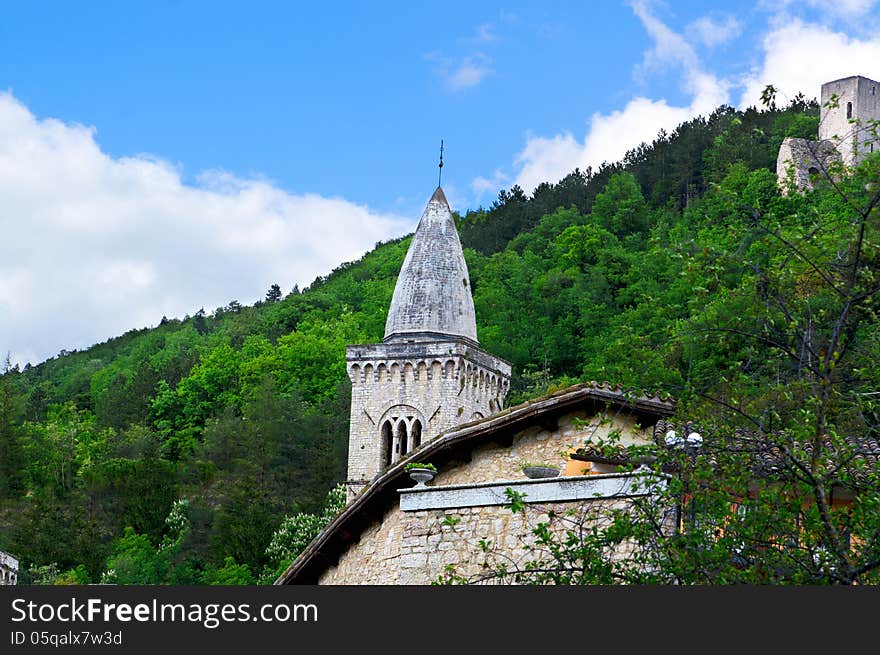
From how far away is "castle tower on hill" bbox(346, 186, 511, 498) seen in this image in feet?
153

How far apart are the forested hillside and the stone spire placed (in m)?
6.91

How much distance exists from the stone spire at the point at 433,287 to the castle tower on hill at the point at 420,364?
34 millimetres

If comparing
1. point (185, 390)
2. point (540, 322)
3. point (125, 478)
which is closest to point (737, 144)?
point (540, 322)

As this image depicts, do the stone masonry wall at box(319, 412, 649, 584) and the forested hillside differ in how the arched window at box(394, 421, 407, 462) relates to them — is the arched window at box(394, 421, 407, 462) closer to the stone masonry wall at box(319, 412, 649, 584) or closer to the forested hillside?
the forested hillside

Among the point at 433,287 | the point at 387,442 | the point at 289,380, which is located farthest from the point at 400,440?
the point at 289,380

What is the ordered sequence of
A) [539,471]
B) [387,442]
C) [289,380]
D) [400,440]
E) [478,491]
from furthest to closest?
[289,380]
[387,442]
[400,440]
[539,471]
[478,491]

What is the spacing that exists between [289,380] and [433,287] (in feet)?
121

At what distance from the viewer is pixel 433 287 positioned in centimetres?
4688

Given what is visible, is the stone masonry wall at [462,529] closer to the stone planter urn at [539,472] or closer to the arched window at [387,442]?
the stone planter urn at [539,472]

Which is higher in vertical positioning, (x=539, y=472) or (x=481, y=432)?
(x=481, y=432)

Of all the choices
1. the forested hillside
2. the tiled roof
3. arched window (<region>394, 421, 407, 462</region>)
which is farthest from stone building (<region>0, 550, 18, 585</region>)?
the tiled roof

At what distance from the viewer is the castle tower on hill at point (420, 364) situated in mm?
46562

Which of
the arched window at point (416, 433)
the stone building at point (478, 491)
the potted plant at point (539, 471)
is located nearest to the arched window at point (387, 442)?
the arched window at point (416, 433)

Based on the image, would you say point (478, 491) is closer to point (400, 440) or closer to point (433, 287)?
point (400, 440)
